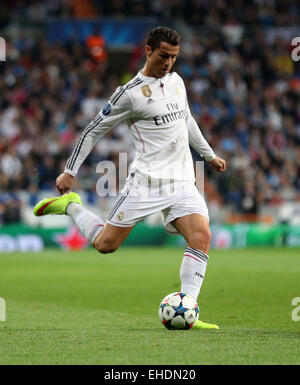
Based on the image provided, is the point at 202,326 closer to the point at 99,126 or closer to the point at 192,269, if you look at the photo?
the point at 192,269

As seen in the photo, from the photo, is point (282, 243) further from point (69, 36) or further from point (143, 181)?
point (143, 181)

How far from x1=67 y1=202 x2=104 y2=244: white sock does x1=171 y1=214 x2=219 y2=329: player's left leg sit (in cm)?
86

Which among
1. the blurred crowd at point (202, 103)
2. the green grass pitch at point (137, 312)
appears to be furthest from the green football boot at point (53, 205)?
the blurred crowd at point (202, 103)

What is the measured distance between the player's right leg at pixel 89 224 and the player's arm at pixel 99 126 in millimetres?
460

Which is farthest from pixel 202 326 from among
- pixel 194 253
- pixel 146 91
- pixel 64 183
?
pixel 146 91

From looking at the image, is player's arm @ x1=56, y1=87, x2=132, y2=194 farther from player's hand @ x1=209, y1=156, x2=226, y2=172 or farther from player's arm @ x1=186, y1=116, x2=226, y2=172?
player's hand @ x1=209, y1=156, x2=226, y2=172

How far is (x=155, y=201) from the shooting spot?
732cm

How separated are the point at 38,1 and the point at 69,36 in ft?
7.26

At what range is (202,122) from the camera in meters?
25.1

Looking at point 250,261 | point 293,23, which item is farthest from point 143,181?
point 293,23

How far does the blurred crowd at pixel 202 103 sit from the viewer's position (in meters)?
22.9

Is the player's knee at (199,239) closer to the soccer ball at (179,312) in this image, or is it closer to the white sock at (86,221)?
the soccer ball at (179,312)

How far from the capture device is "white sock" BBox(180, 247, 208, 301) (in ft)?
23.7

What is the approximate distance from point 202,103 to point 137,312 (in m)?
17.5
